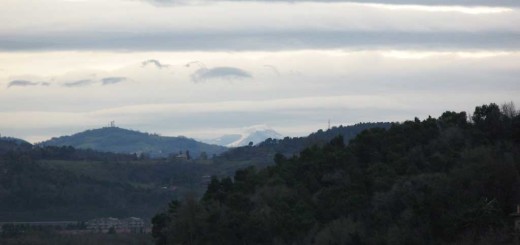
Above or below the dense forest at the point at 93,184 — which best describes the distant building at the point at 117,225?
below

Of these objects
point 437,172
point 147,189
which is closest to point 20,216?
point 147,189

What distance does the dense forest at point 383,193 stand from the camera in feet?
215

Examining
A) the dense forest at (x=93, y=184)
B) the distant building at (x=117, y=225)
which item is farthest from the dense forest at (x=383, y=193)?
the dense forest at (x=93, y=184)

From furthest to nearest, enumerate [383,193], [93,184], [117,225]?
[93,184], [117,225], [383,193]

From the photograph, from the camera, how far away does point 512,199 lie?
66.1 meters

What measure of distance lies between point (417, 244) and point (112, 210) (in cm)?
11061

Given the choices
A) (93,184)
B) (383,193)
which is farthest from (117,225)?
(383,193)

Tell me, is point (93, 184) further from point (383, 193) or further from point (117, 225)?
point (383, 193)

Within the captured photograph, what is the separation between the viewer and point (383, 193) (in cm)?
7362

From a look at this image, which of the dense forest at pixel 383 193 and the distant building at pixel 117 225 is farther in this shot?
the distant building at pixel 117 225

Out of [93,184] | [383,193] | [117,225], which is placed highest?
[93,184]

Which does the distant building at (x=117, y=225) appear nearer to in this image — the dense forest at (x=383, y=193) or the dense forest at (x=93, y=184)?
the dense forest at (x=93, y=184)

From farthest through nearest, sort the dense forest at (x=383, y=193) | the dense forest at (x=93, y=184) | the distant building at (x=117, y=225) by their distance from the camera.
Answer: the dense forest at (x=93, y=184)
the distant building at (x=117, y=225)
the dense forest at (x=383, y=193)

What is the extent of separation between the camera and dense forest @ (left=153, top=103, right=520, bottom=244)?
65.6m
